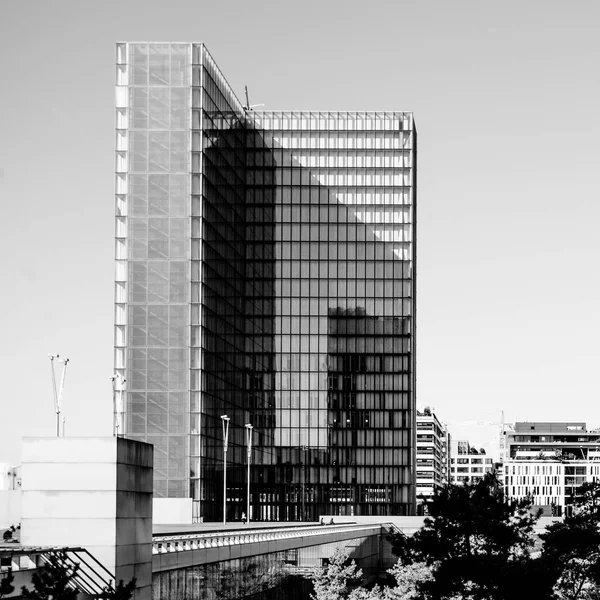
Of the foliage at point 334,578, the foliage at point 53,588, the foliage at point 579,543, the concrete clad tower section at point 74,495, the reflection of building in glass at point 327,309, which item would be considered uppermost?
the reflection of building in glass at point 327,309

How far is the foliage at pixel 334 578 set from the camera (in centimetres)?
8681

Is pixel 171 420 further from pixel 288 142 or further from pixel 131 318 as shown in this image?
pixel 288 142

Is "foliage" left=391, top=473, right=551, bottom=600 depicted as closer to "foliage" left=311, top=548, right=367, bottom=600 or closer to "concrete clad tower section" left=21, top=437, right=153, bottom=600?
"concrete clad tower section" left=21, top=437, right=153, bottom=600

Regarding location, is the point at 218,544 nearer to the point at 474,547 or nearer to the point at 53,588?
the point at 474,547

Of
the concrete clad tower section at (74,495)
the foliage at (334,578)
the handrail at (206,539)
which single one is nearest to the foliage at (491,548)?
the handrail at (206,539)

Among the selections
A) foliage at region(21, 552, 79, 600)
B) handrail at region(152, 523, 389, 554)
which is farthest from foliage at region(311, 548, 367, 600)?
foliage at region(21, 552, 79, 600)

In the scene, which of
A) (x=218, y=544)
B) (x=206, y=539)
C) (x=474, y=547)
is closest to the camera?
(x=206, y=539)

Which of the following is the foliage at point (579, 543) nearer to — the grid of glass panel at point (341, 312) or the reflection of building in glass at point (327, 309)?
the reflection of building in glass at point (327, 309)

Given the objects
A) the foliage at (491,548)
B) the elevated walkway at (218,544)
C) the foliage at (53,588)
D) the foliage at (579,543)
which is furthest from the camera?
the foliage at (579,543)

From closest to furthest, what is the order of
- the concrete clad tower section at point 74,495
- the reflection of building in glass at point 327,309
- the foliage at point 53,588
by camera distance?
the foliage at point 53,588
the concrete clad tower section at point 74,495
the reflection of building in glass at point 327,309

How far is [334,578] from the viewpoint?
3570 inches

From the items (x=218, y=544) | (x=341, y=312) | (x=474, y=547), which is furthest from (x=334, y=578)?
(x=341, y=312)

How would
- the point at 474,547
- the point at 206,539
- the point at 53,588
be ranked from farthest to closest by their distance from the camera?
the point at 474,547
the point at 206,539
the point at 53,588

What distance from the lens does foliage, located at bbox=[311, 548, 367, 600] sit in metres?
86.8
